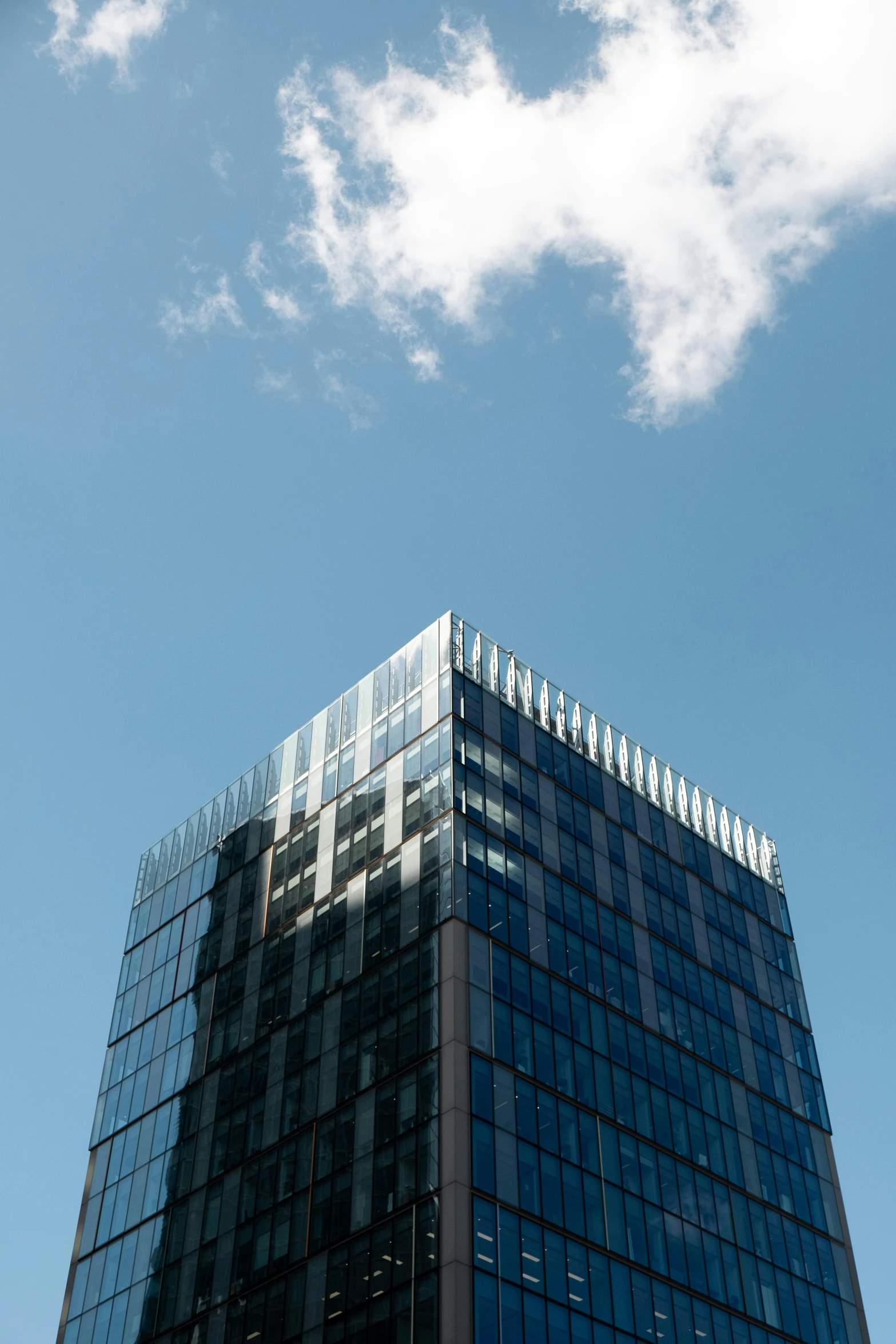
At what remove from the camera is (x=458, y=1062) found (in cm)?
6781

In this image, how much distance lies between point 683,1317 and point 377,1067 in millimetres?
19385

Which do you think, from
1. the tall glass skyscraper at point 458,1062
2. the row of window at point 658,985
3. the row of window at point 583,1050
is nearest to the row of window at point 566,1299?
the tall glass skyscraper at point 458,1062

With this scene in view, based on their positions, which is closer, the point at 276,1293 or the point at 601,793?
the point at 276,1293

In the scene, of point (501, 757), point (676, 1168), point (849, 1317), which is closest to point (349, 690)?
point (501, 757)

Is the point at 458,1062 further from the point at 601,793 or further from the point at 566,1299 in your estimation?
the point at 601,793

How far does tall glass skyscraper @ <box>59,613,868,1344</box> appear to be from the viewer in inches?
2603

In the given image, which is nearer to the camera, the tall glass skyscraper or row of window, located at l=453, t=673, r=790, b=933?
the tall glass skyscraper

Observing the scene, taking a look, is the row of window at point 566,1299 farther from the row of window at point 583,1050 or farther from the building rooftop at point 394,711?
the building rooftop at point 394,711

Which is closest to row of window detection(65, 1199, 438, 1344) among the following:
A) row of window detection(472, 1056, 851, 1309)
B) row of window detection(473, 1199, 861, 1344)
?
row of window detection(473, 1199, 861, 1344)

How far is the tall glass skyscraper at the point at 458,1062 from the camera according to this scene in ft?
217

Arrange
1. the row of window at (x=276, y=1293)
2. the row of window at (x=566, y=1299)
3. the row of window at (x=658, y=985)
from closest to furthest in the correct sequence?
the row of window at (x=566, y=1299) → the row of window at (x=276, y=1293) → the row of window at (x=658, y=985)

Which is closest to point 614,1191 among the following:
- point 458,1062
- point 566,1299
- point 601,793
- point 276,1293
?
point 566,1299

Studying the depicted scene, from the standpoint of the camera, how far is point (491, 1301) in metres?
61.2

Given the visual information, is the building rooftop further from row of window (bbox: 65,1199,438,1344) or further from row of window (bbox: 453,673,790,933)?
row of window (bbox: 65,1199,438,1344)
